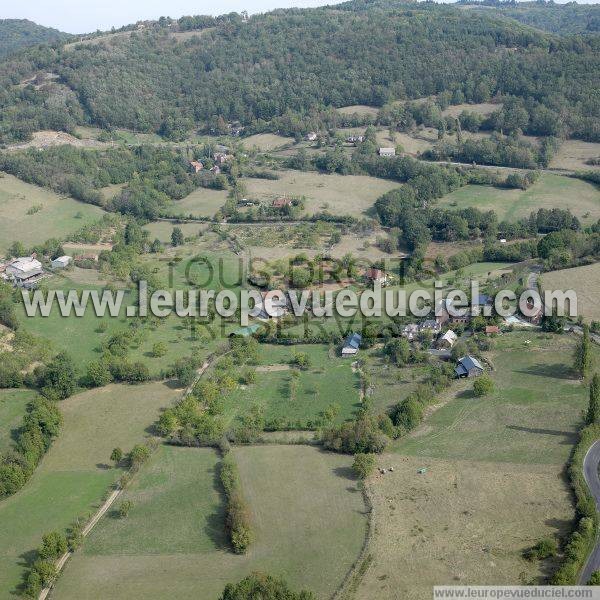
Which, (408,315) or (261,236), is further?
(261,236)

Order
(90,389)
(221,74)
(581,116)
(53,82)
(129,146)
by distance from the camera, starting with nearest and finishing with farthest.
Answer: (90,389) < (581,116) < (129,146) < (53,82) < (221,74)

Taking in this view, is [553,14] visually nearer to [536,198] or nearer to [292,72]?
[292,72]

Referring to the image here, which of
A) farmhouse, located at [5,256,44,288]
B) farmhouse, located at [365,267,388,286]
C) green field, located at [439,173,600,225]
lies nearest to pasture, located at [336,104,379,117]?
green field, located at [439,173,600,225]

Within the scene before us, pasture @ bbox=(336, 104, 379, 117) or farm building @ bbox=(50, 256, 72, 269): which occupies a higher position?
pasture @ bbox=(336, 104, 379, 117)

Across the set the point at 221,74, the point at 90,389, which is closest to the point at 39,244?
the point at 90,389

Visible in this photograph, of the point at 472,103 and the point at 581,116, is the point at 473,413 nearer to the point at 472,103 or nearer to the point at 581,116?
the point at 581,116

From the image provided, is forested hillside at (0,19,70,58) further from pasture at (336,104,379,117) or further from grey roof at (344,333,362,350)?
grey roof at (344,333,362,350)
